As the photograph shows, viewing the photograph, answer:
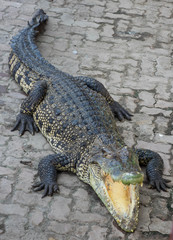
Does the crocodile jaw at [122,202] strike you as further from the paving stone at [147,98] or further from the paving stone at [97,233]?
the paving stone at [147,98]

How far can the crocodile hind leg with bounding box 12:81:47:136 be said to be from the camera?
4.97 meters

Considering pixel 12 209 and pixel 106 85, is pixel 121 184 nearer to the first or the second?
pixel 12 209

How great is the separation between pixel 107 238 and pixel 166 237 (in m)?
0.53

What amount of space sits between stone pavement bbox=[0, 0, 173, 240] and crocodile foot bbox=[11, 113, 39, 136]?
0.09 meters

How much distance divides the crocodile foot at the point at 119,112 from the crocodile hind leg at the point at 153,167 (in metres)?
0.84

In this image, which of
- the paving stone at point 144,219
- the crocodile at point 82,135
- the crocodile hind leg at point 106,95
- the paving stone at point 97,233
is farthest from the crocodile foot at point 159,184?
the crocodile hind leg at point 106,95

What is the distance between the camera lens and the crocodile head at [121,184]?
3564 millimetres

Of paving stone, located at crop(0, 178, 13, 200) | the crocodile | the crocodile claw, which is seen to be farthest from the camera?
the crocodile claw

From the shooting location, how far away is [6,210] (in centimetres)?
386

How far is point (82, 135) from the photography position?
14.5 feet

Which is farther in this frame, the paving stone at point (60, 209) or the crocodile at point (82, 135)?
the paving stone at point (60, 209)

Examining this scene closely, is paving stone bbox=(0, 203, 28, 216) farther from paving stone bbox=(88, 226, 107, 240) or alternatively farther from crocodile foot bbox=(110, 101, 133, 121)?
crocodile foot bbox=(110, 101, 133, 121)

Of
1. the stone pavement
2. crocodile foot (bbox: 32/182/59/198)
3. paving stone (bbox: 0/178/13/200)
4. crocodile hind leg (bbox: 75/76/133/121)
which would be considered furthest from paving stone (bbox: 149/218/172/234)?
crocodile hind leg (bbox: 75/76/133/121)

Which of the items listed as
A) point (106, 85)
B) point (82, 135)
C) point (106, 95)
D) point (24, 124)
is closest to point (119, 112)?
point (106, 95)
